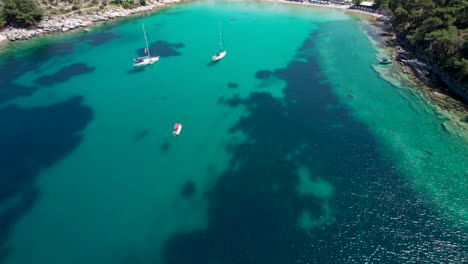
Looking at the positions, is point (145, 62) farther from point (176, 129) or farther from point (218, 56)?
point (176, 129)

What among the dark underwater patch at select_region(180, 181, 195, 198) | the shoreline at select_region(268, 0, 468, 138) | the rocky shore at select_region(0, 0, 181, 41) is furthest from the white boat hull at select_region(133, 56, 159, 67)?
the shoreline at select_region(268, 0, 468, 138)

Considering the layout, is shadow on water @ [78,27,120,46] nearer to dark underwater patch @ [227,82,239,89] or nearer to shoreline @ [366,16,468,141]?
dark underwater patch @ [227,82,239,89]

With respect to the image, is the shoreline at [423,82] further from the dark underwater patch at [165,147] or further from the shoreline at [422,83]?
the dark underwater patch at [165,147]

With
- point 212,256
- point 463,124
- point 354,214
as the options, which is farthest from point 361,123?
point 212,256

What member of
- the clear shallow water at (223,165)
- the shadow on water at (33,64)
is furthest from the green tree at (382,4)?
the shadow on water at (33,64)

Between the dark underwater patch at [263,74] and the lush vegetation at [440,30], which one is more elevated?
the lush vegetation at [440,30]

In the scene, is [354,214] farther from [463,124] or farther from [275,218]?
[463,124]
